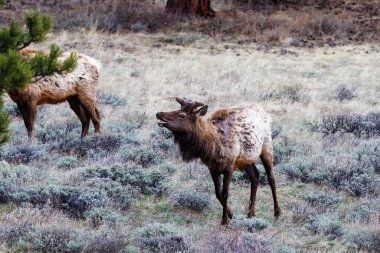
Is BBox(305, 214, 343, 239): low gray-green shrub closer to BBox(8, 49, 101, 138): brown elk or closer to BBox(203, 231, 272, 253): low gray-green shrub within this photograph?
BBox(203, 231, 272, 253): low gray-green shrub

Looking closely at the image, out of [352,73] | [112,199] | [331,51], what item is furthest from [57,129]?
[331,51]

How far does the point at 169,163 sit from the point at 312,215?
251 cm

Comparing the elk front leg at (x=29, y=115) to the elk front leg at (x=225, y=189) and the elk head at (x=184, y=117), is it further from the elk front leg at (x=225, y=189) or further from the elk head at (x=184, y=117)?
the elk front leg at (x=225, y=189)

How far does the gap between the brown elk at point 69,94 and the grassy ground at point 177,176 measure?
38cm

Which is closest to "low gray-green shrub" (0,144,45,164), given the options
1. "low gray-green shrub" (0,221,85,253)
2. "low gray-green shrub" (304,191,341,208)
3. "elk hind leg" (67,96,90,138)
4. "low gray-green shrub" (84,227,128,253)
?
"elk hind leg" (67,96,90,138)

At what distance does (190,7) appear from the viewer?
25.2 m

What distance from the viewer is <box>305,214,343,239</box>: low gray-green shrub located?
707cm

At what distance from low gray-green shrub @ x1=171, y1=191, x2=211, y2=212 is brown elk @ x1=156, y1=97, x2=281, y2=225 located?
1.54 ft

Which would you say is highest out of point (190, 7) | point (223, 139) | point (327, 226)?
point (223, 139)

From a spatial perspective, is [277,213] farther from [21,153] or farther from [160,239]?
[21,153]

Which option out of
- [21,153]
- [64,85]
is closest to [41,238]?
[21,153]

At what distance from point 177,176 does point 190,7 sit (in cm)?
1687

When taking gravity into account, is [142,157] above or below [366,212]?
below

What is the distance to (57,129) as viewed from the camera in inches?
445
